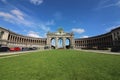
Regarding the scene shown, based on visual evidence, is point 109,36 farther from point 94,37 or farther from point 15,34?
point 15,34

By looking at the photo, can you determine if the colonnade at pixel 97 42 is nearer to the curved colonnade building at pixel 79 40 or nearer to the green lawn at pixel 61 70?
the curved colonnade building at pixel 79 40

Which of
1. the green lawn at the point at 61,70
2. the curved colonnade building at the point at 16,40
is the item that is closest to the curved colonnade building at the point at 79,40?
the curved colonnade building at the point at 16,40

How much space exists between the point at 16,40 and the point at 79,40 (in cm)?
7974

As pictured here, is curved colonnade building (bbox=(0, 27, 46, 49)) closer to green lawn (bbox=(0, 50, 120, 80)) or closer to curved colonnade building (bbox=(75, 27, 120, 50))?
curved colonnade building (bbox=(75, 27, 120, 50))

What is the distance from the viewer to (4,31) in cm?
7338

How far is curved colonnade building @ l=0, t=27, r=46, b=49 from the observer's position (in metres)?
72.7

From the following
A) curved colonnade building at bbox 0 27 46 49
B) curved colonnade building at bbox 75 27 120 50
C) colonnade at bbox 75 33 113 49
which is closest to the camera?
curved colonnade building at bbox 75 27 120 50

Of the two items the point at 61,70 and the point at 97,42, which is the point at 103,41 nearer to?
the point at 97,42

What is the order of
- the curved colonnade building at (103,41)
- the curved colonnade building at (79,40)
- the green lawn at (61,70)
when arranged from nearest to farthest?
the green lawn at (61,70) → the curved colonnade building at (103,41) → the curved colonnade building at (79,40)

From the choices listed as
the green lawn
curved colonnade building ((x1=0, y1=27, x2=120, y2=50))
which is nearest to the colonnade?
curved colonnade building ((x1=0, y1=27, x2=120, y2=50))

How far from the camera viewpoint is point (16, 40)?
93.3 metres

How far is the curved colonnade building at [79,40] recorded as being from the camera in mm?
71750

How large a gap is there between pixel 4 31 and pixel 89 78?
8389 centimetres

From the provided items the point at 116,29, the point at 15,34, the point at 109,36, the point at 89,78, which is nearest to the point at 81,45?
the point at 109,36
